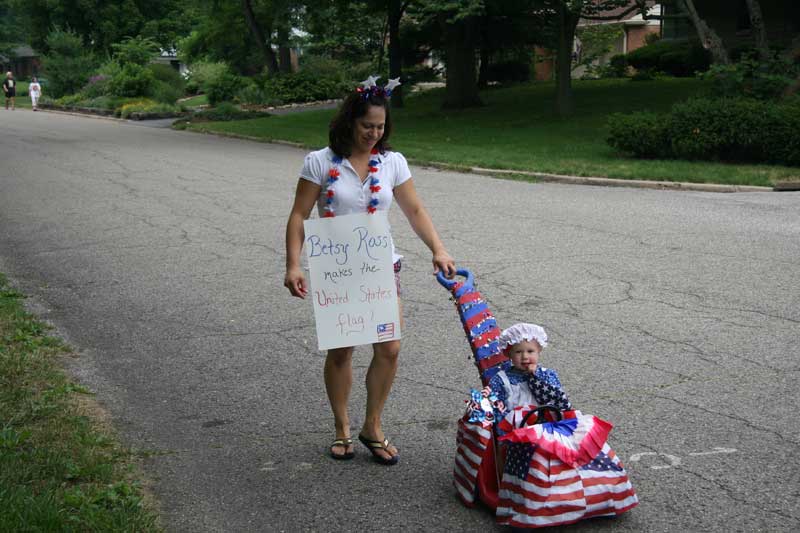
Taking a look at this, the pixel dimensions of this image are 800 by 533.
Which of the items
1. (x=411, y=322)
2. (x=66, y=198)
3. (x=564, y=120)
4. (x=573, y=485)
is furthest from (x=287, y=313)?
(x=564, y=120)

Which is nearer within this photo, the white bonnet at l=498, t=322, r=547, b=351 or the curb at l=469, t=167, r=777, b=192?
the white bonnet at l=498, t=322, r=547, b=351

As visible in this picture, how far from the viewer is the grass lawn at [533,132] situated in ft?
52.7

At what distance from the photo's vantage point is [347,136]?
4609 mm

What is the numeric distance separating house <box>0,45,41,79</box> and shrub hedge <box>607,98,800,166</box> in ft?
290

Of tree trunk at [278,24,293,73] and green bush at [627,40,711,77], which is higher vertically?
tree trunk at [278,24,293,73]

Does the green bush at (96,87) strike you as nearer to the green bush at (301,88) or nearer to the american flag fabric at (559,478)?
the green bush at (301,88)

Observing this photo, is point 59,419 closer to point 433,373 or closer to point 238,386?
point 238,386

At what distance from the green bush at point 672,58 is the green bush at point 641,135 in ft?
59.8

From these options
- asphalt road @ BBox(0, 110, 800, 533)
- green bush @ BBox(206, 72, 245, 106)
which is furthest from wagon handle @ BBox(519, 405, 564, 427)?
green bush @ BBox(206, 72, 245, 106)

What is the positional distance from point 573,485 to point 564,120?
22683mm

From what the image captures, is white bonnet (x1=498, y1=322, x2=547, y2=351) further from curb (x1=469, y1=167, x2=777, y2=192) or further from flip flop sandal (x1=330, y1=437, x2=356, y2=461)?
curb (x1=469, y1=167, x2=777, y2=192)

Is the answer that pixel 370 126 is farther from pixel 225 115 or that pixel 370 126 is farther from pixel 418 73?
pixel 418 73

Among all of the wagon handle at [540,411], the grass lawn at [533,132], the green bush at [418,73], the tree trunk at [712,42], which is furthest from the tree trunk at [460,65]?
the wagon handle at [540,411]

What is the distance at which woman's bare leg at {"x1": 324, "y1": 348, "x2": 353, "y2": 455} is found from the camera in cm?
482
